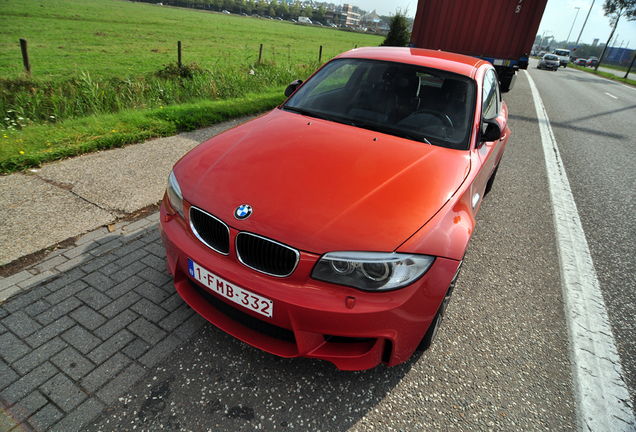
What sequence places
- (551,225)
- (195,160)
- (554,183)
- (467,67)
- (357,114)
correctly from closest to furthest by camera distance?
(195,160) → (357,114) → (467,67) → (551,225) → (554,183)

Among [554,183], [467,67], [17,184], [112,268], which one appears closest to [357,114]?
[467,67]

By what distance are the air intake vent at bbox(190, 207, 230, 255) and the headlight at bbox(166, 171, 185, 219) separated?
132 millimetres

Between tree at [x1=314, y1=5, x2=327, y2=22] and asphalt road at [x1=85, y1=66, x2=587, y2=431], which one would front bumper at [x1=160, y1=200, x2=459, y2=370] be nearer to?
asphalt road at [x1=85, y1=66, x2=587, y2=431]

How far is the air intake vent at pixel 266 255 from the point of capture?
173 cm

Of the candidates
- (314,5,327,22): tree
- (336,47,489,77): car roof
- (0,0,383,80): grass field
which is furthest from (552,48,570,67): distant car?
(314,5,327,22): tree

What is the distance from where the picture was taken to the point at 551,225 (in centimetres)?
397

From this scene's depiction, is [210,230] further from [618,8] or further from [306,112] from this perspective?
[618,8]

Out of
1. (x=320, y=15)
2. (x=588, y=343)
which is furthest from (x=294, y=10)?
(x=588, y=343)

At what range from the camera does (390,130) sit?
264cm

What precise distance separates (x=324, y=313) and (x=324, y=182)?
723 millimetres

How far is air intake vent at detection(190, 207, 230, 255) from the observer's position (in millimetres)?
1862

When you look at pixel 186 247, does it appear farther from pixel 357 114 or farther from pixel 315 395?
pixel 357 114

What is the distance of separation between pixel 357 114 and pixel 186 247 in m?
1.67

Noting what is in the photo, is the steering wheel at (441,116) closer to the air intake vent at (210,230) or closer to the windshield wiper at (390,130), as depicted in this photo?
the windshield wiper at (390,130)
